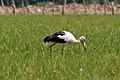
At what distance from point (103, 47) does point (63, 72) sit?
528cm

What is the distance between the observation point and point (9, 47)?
46.1 feet

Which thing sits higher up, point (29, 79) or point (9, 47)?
point (29, 79)

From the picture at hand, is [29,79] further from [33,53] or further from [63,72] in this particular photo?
[33,53]

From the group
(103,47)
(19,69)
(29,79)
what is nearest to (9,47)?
(103,47)

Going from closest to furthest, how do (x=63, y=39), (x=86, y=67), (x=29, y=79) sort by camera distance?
(x=29, y=79), (x=86, y=67), (x=63, y=39)

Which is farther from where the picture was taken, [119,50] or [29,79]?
[119,50]

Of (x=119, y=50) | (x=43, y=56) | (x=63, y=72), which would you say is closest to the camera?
(x=63, y=72)

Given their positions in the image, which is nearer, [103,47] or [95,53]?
[95,53]

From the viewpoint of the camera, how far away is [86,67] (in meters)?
10.2

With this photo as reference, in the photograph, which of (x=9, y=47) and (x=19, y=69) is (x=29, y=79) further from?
(x=9, y=47)

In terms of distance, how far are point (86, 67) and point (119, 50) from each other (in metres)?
3.84

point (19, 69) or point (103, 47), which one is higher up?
point (19, 69)

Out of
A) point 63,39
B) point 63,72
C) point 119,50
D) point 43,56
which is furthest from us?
point 119,50

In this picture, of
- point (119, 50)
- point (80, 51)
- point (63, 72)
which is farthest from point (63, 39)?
point (63, 72)
